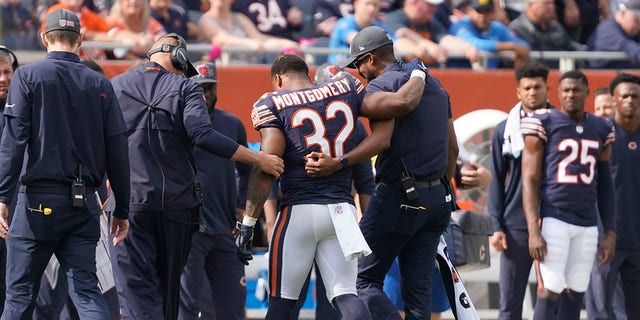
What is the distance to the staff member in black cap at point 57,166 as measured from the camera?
7199 mm

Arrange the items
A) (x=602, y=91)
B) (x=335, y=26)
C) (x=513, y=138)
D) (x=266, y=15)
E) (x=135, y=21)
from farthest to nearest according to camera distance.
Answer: (x=266, y=15) → (x=335, y=26) → (x=135, y=21) → (x=602, y=91) → (x=513, y=138)

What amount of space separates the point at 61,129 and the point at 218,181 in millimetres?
2185

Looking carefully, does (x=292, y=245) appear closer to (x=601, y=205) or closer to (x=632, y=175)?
(x=601, y=205)

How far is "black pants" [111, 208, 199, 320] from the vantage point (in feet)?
25.9

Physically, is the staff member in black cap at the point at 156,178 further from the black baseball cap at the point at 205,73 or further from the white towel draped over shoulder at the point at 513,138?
the white towel draped over shoulder at the point at 513,138

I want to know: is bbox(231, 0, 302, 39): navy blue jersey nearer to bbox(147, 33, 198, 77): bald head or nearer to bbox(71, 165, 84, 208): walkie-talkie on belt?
bbox(147, 33, 198, 77): bald head

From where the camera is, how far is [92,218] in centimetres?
741

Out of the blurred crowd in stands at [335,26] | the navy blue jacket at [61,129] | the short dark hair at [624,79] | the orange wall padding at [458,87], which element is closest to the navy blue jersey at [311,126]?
the navy blue jacket at [61,129]

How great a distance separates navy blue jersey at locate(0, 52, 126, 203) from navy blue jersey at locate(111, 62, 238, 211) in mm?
464

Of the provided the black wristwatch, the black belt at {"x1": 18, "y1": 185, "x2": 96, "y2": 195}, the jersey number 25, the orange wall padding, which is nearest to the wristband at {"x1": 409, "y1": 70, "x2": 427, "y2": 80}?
the black wristwatch

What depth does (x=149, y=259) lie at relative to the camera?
312 inches

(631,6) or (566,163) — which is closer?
(566,163)

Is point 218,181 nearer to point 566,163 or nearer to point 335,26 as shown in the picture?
point 566,163

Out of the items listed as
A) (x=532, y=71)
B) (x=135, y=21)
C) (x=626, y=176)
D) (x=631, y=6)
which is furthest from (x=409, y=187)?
(x=631, y=6)
